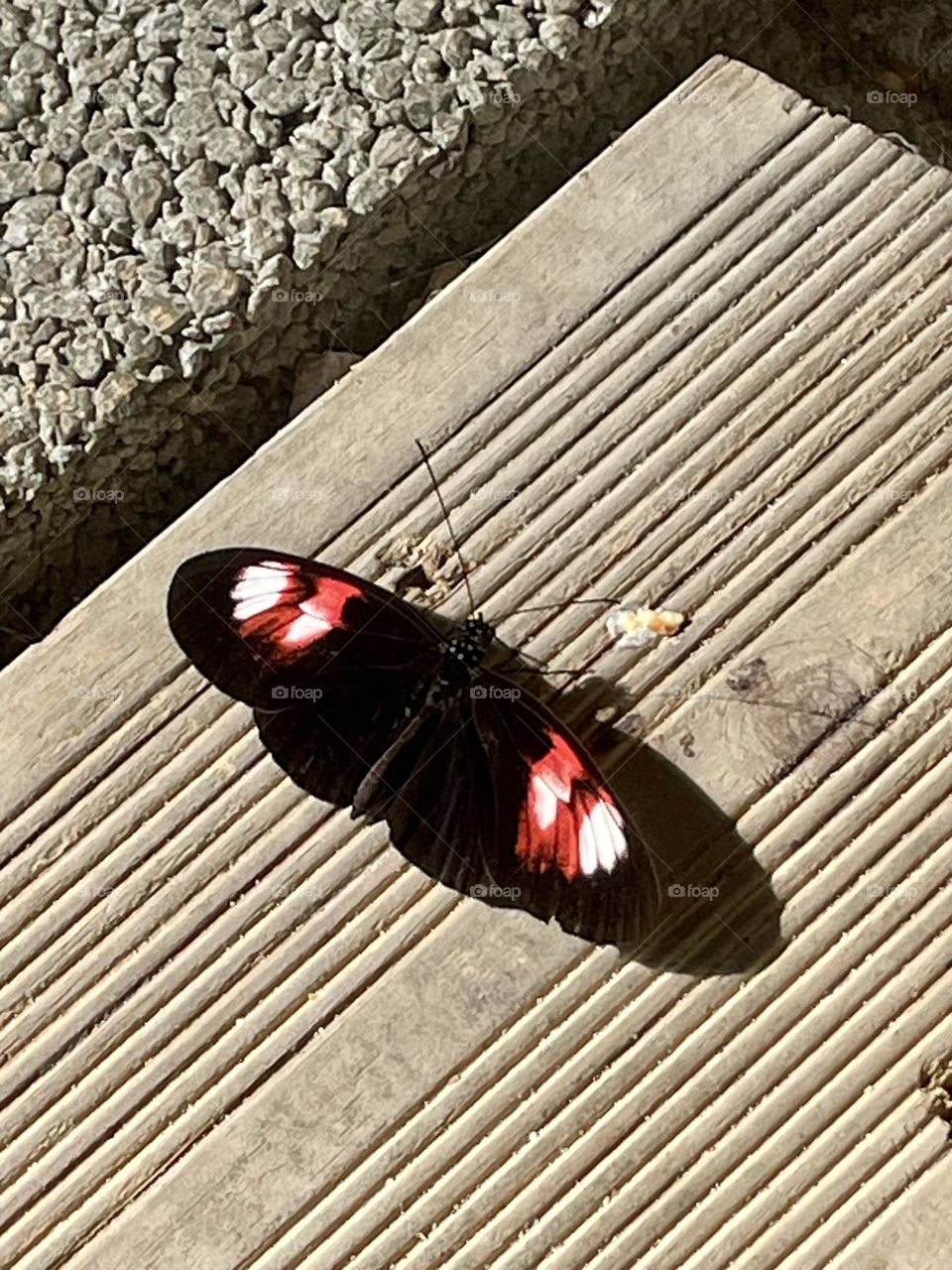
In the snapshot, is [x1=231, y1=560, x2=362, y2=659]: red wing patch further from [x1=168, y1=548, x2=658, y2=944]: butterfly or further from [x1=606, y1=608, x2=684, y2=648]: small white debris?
[x1=606, y1=608, x2=684, y2=648]: small white debris

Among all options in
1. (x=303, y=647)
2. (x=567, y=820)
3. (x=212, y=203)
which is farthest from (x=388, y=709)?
(x=212, y=203)

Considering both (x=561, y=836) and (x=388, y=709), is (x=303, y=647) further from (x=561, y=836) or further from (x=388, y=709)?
(x=561, y=836)

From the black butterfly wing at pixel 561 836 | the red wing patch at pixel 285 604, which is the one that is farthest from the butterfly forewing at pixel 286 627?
the black butterfly wing at pixel 561 836

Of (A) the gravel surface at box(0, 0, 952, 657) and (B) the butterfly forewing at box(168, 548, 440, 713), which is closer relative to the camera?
(B) the butterfly forewing at box(168, 548, 440, 713)

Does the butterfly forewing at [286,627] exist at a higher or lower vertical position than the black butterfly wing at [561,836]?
higher

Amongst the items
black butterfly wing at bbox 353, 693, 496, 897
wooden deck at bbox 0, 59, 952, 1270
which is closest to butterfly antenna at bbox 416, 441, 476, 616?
wooden deck at bbox 0, 59, 952, 1270

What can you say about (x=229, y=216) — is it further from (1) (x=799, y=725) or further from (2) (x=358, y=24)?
(1) (x=799, y=725)

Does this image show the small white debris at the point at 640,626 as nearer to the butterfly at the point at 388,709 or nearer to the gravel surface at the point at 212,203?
the butterfly at the point at 388,709

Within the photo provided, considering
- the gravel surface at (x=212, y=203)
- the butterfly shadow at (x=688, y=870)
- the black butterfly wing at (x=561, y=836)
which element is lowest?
the butterfly shadow at (x=688, y=870)
